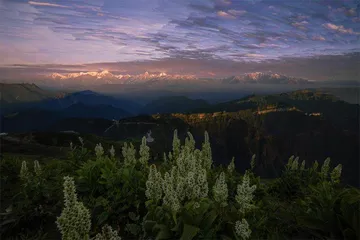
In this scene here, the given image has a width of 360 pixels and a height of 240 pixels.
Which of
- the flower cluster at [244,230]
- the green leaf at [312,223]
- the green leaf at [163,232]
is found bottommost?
the green leaf at [312,223]

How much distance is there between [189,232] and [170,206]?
2.65ft

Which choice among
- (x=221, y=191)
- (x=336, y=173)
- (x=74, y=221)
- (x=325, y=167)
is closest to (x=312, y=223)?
(x=221, y=191)

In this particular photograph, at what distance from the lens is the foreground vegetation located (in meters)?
6.51

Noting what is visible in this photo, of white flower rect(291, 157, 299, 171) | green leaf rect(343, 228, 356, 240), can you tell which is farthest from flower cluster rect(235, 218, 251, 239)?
white flower rect(291, 157, 299, 171)

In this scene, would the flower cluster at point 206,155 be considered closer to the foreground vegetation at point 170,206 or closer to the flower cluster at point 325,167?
the foreground vegetation at point 170,206

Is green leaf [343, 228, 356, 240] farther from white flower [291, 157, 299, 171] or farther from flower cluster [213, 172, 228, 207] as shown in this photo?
white flower [291, 157, 299, 171]

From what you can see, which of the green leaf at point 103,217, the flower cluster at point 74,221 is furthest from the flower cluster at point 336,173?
the flower cluster at point 74,221

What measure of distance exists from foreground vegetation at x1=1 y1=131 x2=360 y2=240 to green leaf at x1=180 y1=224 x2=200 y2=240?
20mm

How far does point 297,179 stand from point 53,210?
10.5 m

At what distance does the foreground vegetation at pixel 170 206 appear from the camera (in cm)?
651

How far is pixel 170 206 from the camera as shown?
674cm

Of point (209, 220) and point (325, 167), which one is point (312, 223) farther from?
point (325, 167)

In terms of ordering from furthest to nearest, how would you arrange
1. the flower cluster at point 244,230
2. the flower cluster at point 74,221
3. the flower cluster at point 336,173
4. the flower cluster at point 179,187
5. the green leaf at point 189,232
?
1. the flower cluster at point 336,173
2. the flower cluster at point 179,187
3. the green leaf at point 189,232
4. the flower cluster at point 244,230
5. the flower cluster at point 74,221

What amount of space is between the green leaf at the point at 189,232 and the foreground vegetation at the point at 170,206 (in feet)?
0.07
